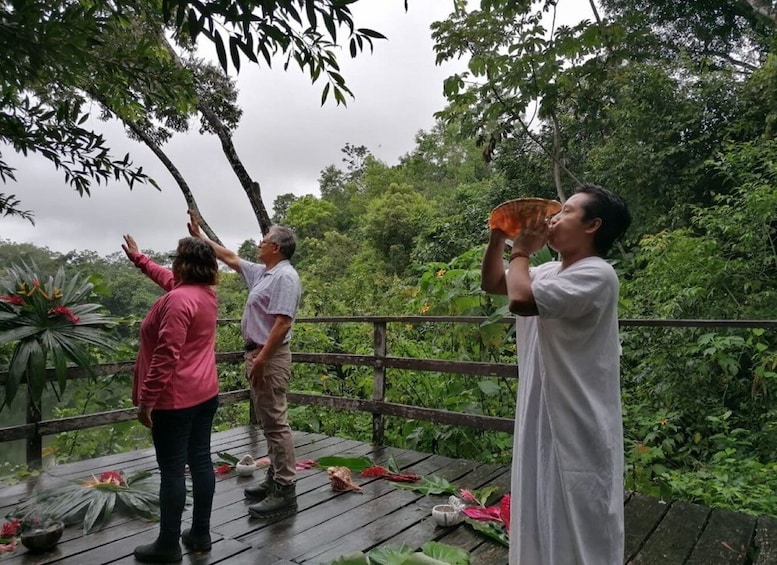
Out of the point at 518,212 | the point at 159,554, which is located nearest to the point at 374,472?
the point at 159,554

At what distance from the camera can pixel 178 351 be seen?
6.23 feet

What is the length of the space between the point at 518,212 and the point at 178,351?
1322 mm

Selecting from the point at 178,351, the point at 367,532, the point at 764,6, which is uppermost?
the point at 764,6

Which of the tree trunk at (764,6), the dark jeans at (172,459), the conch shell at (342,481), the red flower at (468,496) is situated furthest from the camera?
the tree trunk at (764,6)

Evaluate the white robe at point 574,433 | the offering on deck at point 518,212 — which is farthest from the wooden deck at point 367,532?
the offering on deck at point 518,212

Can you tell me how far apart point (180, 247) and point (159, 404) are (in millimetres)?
604

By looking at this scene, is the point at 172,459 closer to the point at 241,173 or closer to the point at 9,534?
the point at 9,534

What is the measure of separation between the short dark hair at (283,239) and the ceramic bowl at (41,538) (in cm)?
148

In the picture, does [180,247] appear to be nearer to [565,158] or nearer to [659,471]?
[659,471]

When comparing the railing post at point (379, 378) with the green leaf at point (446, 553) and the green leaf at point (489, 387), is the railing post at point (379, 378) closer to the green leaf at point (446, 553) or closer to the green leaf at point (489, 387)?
the green leaf at point (489, 387)

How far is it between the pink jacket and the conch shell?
950 millimetres

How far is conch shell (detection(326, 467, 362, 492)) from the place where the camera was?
2.71 m

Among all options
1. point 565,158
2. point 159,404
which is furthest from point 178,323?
point 565,158

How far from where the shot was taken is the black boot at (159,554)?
196cm
